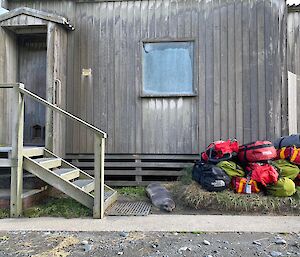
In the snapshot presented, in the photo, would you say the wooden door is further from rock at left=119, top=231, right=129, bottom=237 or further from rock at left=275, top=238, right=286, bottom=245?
rock at left=275, top=238, right=286, bottom=245

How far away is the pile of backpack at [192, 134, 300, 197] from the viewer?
14.6ft

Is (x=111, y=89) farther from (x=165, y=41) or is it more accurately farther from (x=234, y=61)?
(x=234, y=61)

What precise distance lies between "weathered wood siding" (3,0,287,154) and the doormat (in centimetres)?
147

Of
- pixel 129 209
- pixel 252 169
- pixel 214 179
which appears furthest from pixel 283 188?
pixel 129 209

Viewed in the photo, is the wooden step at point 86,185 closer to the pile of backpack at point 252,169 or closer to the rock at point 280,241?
the pile of backpack at point 252,169

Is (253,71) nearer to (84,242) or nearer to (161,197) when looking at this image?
(161,197)

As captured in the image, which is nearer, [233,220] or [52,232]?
[52,232]

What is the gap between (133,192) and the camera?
18.4ft

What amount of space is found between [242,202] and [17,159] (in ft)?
10.6

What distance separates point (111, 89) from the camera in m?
6.21

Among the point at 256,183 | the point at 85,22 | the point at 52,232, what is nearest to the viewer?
the point at 52,232

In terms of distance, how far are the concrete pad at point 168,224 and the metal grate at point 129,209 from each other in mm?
163

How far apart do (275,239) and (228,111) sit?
3.11 metres

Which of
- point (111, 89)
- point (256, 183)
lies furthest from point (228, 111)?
point (111, 89)
